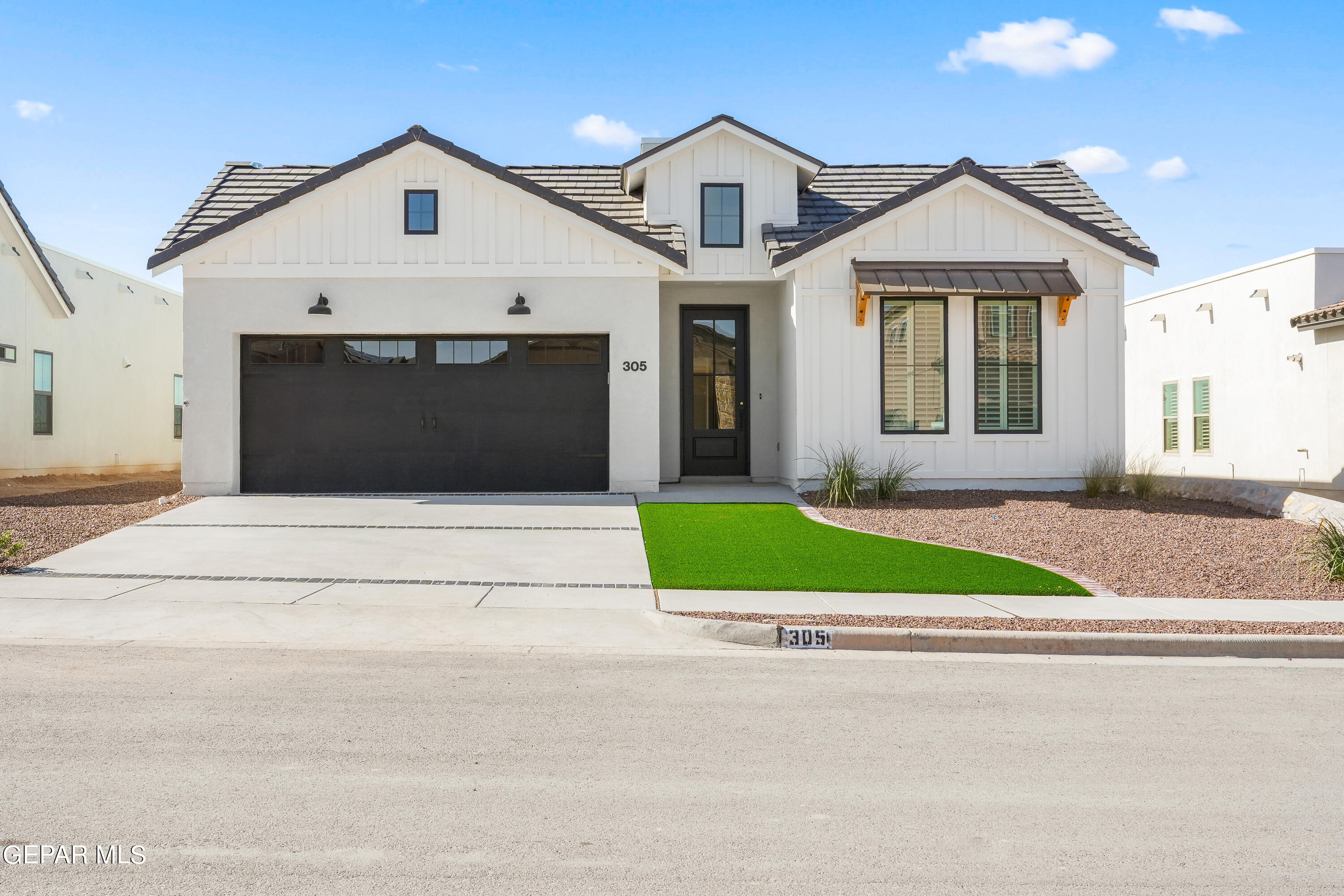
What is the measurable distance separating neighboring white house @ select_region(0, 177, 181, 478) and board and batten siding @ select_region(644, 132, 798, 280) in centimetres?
1317

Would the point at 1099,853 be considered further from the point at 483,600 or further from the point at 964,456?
the point at 964,456

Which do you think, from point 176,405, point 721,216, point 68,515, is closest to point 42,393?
point 176,405

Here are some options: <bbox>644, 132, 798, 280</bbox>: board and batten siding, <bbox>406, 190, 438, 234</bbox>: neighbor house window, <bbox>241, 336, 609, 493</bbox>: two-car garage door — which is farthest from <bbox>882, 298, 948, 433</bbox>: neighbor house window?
<bbox>406, 190, 438, 234</bbox>: neighbor house window

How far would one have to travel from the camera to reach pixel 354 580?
931 centimetres

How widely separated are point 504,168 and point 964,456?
843 cm

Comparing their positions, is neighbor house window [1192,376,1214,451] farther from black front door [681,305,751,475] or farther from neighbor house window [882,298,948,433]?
black front door [681,305,751,475]


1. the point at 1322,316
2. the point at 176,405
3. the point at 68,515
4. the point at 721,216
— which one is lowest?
the point at 68,515

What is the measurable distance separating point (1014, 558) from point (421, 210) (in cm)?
1020

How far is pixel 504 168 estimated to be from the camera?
1495cm

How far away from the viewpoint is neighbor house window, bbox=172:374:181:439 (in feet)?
87.6

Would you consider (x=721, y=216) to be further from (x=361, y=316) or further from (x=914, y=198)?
(x=361, y=316)

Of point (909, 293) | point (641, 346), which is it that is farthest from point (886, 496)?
point (641, 346)

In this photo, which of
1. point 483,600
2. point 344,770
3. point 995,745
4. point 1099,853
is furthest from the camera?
point 483,600

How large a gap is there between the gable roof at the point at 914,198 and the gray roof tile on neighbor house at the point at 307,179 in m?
2.16
